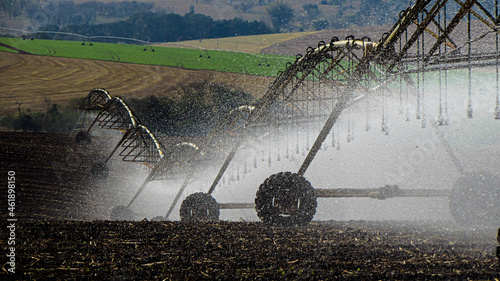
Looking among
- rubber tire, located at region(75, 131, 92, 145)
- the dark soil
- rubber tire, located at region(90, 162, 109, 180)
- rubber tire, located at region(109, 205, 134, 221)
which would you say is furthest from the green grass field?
the dark soil

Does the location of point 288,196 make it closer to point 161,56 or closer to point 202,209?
point 202,209

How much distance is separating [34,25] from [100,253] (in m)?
41.3

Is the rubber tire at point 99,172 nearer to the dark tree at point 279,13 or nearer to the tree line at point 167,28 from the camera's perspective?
the tree line at point 167,28

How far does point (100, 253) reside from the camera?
571 cm

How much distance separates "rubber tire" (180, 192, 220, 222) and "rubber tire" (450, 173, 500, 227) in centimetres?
596

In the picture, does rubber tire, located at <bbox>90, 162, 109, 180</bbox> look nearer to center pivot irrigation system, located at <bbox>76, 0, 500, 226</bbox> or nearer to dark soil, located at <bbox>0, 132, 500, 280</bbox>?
center pivot irrigation system, located at <bbox>76, 0, 500, 226</bbox>

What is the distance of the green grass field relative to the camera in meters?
53.2

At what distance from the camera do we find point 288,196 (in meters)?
9.06

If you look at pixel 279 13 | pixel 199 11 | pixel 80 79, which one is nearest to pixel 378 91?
pixel 80 79

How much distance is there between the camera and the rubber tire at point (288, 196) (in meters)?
9.02

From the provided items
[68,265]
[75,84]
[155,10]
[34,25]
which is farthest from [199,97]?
[68,265]

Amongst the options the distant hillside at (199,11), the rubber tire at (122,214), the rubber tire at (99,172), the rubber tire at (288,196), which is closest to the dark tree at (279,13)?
the distant hillside at (199,11)

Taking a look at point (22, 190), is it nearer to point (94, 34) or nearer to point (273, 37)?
point (94, 34)

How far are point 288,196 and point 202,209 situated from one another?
4.15m
